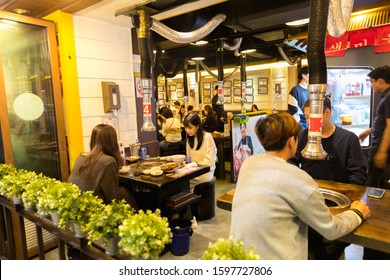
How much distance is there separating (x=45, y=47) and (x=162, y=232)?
8.70 ft

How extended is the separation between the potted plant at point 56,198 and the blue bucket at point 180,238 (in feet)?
4.70

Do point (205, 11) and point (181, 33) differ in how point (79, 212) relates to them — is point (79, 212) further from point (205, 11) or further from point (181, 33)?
point (205, 11)

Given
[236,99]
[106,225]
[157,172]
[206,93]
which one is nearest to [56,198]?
[106,225]

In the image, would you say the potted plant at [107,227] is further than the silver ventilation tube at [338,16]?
No

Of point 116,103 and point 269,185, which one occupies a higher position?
point 116,103

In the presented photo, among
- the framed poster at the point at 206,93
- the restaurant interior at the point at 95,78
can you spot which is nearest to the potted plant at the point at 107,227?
the restaurant interior at the point at 95,78

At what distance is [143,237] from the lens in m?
1.06

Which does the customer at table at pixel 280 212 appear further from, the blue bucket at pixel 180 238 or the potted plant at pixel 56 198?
the blue bucket at pixel 180 238

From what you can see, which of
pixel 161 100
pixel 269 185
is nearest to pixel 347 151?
pixel 269 185

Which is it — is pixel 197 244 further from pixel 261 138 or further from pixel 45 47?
pixel 45 47

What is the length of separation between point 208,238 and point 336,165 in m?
1.62

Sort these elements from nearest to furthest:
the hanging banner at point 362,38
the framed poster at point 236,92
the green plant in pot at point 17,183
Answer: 1. the green plant in pot at point 17,183
2. the hanging banner at point 362,38
3. the framed poster at point 236,92

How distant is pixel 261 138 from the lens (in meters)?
1.48

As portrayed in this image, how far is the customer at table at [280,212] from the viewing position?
1.25 m
